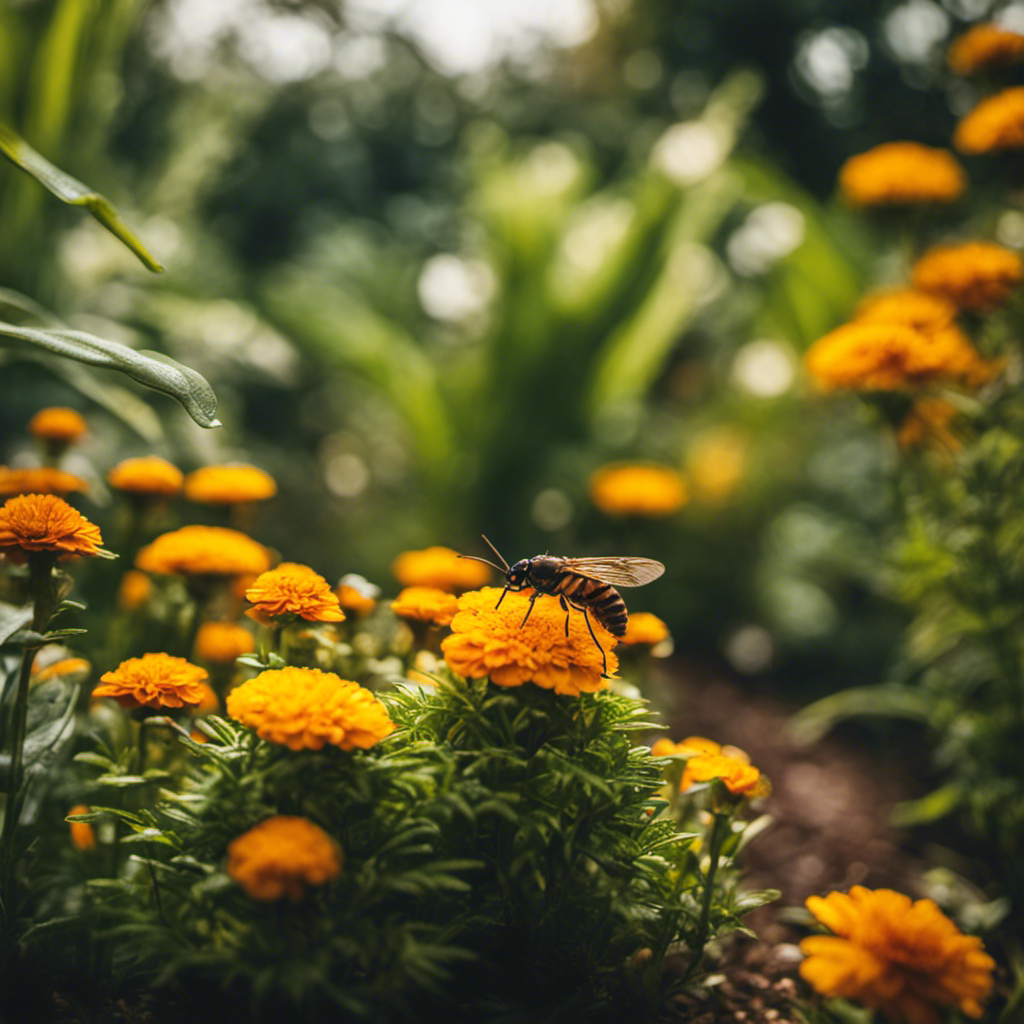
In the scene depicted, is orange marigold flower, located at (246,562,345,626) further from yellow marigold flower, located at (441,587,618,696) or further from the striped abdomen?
the striped abdomen

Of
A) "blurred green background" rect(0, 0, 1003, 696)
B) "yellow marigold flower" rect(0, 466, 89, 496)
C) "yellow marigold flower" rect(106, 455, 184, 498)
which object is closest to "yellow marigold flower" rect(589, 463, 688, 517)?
"blurred green background" rect(0, 0, 1003, 696)

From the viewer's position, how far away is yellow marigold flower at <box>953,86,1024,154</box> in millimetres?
1295

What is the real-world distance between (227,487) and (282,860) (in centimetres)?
66

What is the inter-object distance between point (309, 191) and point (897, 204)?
10.0 ft

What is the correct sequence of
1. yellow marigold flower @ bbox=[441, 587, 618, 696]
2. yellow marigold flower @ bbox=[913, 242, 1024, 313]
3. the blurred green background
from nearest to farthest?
yellow marigold flower @ bbox=[441, 587, 618, 696]
yellow marigold flower @ bbox=[913, 242, 1024, 313]
the blurred green background

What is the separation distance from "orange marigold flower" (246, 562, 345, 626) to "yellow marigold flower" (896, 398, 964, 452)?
95 centimetres

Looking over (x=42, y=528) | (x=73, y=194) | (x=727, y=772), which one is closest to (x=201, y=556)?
(x=42, y=528)

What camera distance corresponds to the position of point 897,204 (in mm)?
1464

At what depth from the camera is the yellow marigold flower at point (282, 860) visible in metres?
0.53

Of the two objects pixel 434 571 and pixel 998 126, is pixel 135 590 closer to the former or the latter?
pixel 434 571

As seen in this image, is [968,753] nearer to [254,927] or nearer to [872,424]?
[872,424]

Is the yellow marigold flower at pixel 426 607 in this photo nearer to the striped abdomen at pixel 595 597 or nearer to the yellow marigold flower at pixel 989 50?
the striped abdomen at pixel 595 597

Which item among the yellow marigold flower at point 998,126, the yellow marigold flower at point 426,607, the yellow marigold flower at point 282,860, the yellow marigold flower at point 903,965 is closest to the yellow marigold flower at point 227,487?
the yellow marigold flower at point 426,607

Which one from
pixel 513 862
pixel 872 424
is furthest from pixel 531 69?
pixel 513 862
